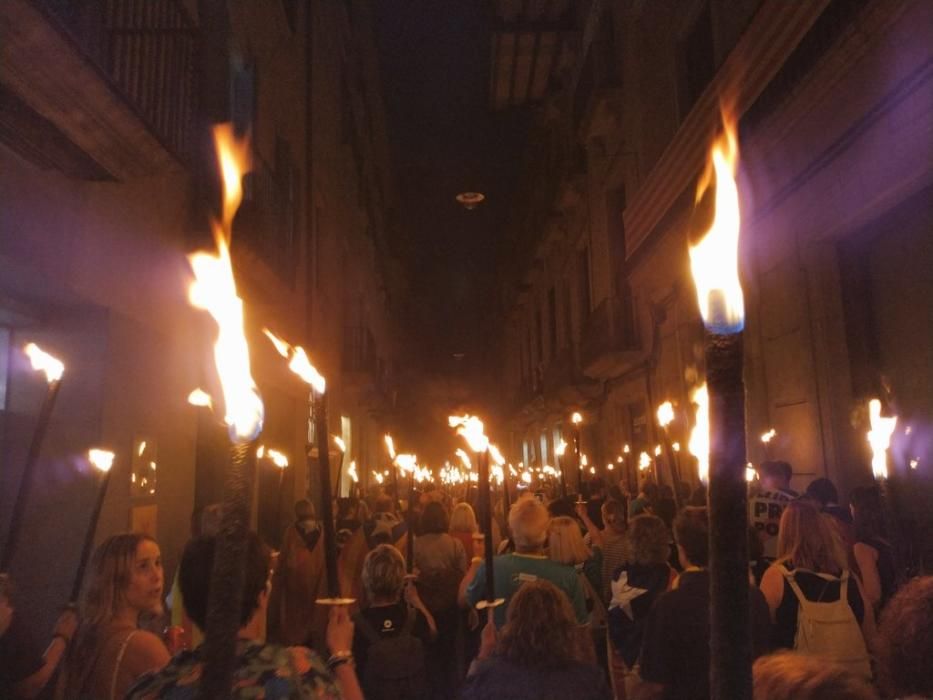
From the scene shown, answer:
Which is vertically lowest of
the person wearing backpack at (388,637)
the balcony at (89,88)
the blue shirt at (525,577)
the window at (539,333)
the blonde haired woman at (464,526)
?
the person wearing backpack at (388,637)

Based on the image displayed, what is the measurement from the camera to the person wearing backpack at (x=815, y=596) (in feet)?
10.9

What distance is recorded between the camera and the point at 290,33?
45.2 feet

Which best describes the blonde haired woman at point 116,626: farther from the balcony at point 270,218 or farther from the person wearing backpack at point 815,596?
the balcony at point 270,218

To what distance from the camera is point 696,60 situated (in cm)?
1230

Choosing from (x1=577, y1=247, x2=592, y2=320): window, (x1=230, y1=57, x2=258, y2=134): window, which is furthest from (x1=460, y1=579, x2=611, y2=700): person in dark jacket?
(x1=577, y1=247, x2=592, y2=320): window

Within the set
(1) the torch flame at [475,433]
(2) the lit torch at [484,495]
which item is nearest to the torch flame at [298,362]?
(2) the lit torch at [484,495]

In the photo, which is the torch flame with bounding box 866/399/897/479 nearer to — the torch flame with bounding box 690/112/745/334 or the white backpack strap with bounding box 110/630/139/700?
the torch flame with bounding box 690/112/745/334

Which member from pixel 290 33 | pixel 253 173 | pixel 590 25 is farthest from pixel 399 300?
pixel 253 173

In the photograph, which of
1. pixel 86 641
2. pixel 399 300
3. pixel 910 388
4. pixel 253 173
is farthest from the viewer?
pixel 399 300

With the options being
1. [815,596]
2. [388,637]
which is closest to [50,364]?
[388,637]

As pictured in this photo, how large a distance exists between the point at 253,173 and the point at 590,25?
11.8 m

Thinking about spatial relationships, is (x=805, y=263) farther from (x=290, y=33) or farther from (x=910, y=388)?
(x=290, y=33)

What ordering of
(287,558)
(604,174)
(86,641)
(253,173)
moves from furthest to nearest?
(604,174)
(253,173)
(287,558)
(86,641)

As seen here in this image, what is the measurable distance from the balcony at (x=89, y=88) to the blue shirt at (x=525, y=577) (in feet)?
12.1
